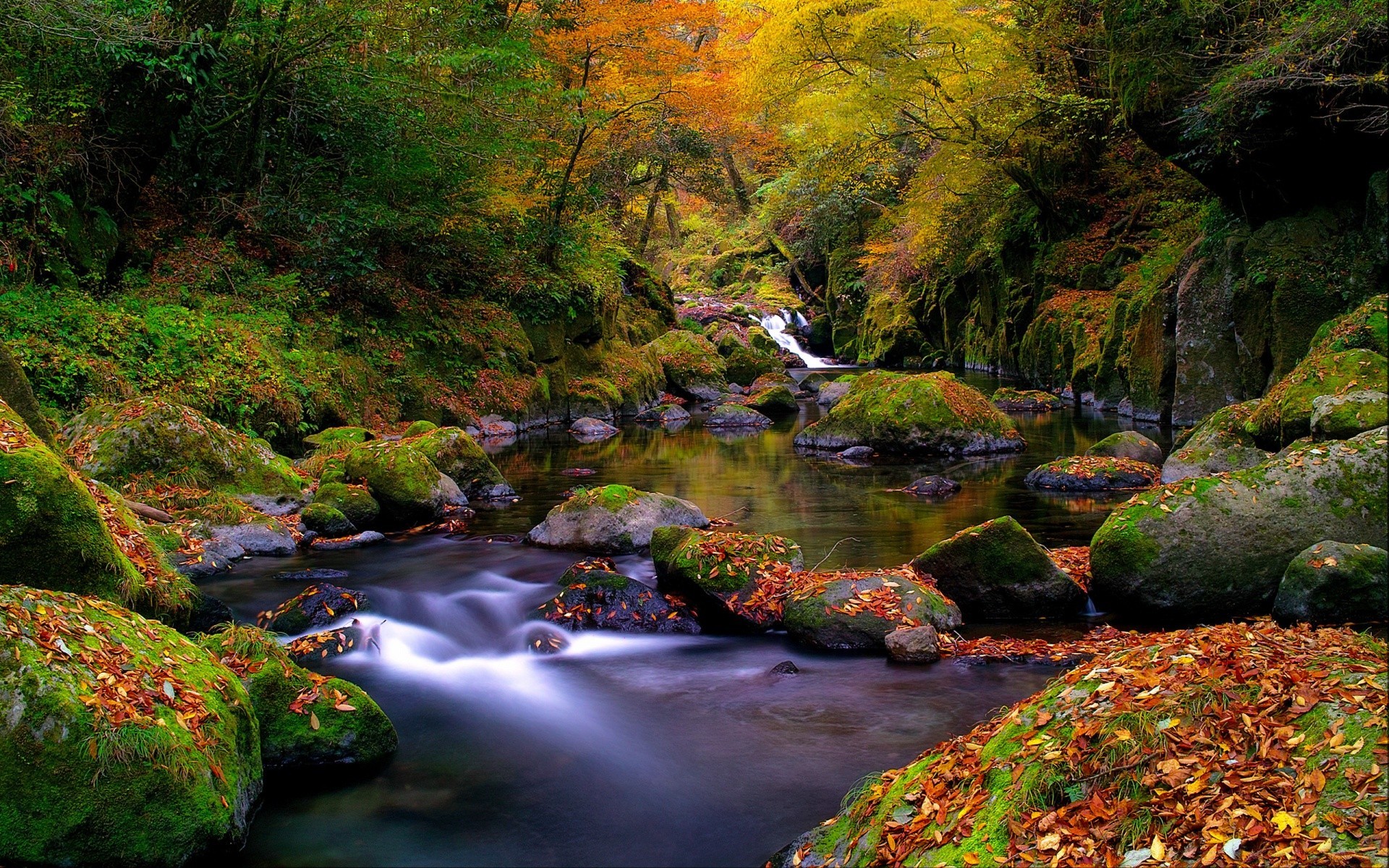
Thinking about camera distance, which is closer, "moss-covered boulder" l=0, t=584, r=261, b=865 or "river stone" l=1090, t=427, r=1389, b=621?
"moss-covered boulder" l=0, t=584, r=261, b=865

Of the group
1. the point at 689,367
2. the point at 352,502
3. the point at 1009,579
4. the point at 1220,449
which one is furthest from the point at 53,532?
the point at 689,367

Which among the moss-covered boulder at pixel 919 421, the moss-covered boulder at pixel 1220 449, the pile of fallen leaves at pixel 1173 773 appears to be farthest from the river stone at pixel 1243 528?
the moss-covered boulder at pixel 919 421

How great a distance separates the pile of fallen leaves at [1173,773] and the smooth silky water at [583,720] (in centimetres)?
113

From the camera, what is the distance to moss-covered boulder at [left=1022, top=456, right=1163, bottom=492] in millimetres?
11703

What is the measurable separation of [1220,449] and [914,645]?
21.2ft

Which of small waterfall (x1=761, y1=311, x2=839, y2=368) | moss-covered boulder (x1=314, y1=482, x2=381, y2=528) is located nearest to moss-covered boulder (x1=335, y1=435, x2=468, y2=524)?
moss-covered boulder (x1=314, y1=482, x2=381, y2=528)

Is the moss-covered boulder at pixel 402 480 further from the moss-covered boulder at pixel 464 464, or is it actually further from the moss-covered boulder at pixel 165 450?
the moss-covered boulder at pixel 165 450

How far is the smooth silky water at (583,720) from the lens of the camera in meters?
4.10

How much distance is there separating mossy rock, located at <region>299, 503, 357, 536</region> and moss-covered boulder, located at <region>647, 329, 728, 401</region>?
16.6 m

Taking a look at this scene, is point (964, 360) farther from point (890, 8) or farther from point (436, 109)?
point (436, 109)

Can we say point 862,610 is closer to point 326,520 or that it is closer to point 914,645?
point 914,645

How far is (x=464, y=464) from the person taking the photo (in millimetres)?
12086

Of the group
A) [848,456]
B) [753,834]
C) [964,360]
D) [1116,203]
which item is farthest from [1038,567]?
[964,360]

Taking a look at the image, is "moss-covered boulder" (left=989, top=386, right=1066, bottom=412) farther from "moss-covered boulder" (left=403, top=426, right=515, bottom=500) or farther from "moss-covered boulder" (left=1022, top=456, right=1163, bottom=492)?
"moss-covered boulder" (left=403, top=426, right=515, bottom=500)
